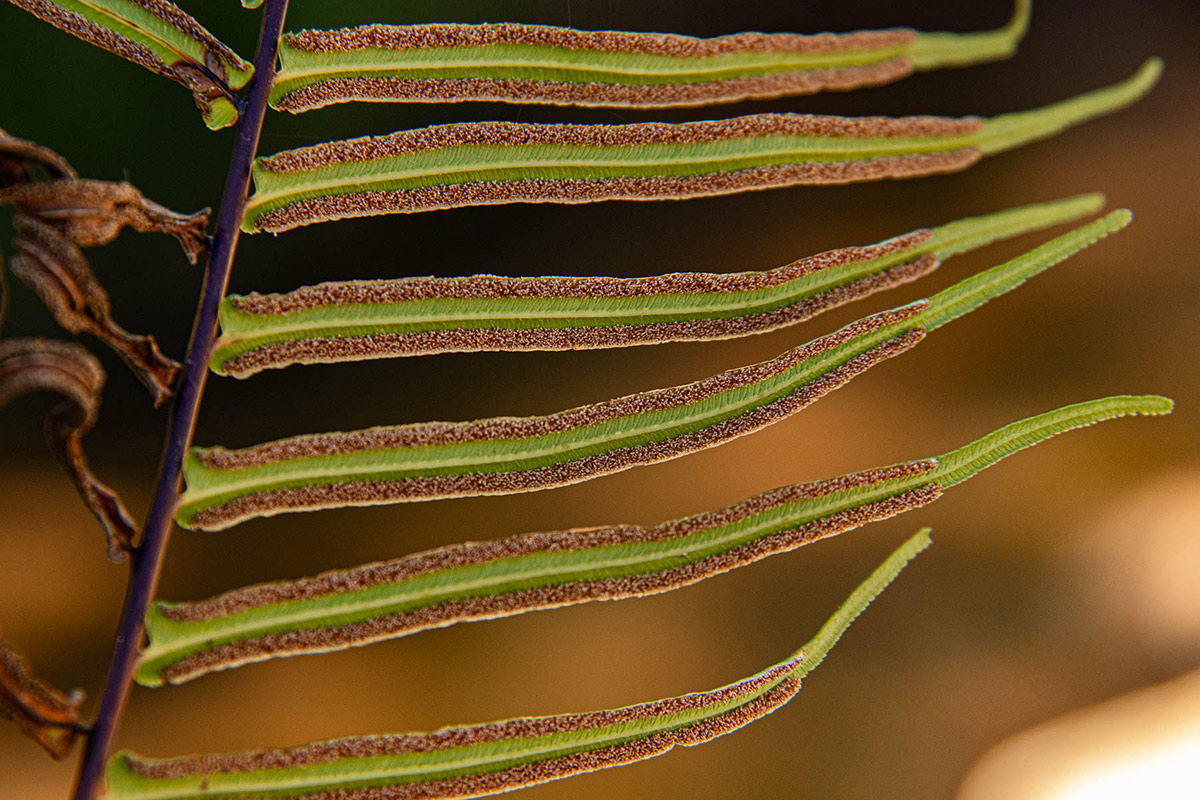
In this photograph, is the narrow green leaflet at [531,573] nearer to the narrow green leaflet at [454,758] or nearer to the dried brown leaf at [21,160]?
the narrow green leaflet at [454,758]

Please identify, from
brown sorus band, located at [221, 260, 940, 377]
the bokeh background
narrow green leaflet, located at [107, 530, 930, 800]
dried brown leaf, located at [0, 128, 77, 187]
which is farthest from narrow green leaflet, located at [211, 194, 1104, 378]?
the bokeh background

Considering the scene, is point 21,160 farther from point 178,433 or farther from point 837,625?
point 837,625

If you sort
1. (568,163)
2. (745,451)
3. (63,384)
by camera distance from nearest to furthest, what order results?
1. (63,384)
2. (568,163)
3. (745,451)

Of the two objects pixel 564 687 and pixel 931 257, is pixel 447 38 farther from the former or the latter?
pixel 564 687

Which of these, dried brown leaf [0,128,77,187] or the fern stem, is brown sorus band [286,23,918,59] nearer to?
the fern stem

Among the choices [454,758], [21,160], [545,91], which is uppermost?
[545,91]

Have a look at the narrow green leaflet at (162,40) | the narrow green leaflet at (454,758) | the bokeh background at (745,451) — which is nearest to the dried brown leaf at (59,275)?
the narrow green leaflet at (162,40)

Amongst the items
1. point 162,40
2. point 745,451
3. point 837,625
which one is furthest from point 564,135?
point 745,451

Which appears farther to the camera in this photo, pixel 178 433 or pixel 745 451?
pixel 745 451
